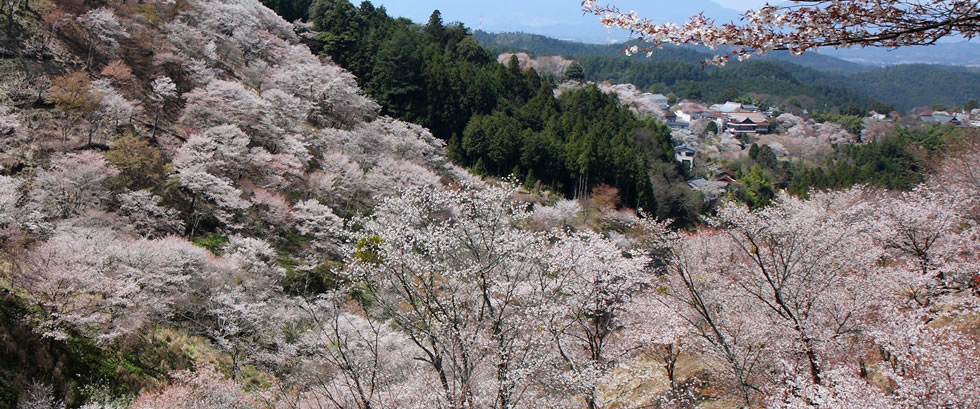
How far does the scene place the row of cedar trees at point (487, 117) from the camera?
118 feet

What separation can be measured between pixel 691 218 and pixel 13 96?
39.1 meters

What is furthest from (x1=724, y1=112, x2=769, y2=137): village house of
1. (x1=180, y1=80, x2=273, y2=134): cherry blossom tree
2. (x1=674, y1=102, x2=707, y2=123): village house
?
(x1=180, y1=80, x2=273, y2=134): cherry blossom tree

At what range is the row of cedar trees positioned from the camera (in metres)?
35.9

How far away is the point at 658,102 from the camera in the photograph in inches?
3524

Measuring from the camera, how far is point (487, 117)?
121 ft

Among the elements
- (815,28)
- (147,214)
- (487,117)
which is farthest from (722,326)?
(487,117)

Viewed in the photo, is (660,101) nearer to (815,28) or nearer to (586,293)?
(586,293)

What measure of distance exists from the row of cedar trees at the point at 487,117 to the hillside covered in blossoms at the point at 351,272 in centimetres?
644

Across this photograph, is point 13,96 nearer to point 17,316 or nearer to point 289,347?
point 17,316

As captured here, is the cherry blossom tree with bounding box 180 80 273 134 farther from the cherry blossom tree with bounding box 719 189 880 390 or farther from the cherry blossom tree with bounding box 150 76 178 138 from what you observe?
the cherry blossom tree with bounding box 719 189 880 390

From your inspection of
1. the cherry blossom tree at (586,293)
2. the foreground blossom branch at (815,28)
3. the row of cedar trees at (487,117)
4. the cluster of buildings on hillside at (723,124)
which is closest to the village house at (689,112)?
the cluster of buildings on hillside at (723,124)

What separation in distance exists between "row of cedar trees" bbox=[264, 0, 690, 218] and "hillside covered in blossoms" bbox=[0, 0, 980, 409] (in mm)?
6444

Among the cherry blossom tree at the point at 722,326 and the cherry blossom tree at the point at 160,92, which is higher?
the cherry blossom tree at the point at 160,92

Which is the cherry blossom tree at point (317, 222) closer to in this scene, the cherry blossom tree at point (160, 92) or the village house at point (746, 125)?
the cherry blossom tree at point (160, 92)
